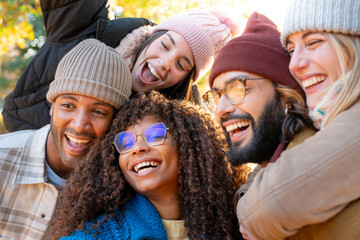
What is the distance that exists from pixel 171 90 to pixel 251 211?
239cm

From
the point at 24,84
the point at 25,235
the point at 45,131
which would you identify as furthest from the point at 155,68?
the point at 25,235

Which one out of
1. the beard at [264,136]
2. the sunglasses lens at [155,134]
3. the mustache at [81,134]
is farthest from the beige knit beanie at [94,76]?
the beard at [264,136]

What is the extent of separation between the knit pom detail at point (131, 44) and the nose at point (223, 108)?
1.37 meters

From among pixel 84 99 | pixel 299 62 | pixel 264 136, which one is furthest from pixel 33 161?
pixel 299 62

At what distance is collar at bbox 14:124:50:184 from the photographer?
377 cm

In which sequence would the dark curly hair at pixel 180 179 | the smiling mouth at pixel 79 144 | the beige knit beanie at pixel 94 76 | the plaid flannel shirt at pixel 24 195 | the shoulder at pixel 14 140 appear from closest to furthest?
the dark curly hair at pixel 180 179 → the beige knit beanie at pixel 94 76 → the smiling mouth at pixel 79 144 → the plaid flannel shirt at pixel 24 195 → the shoulder at pixel 14 140

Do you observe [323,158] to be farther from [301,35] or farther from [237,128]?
[237,128]

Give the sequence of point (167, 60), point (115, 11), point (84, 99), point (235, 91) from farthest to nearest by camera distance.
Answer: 1. point (115, 11)
2. point (167, 60)
3. point (84, 99)
4. point (235, 91)

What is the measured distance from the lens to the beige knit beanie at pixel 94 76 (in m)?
3.48

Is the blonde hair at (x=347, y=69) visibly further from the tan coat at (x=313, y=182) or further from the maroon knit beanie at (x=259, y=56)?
the maroon knit beanie at (x=259, y=56)

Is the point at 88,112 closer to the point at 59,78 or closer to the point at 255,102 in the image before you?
the point at 59,78

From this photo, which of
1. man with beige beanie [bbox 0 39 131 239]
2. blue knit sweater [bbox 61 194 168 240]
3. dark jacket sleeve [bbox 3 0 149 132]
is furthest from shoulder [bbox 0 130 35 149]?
blue knit sweater [bbox 61 194 168 240]

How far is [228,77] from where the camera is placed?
3.47 meters

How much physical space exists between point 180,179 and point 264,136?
0.77 metres
